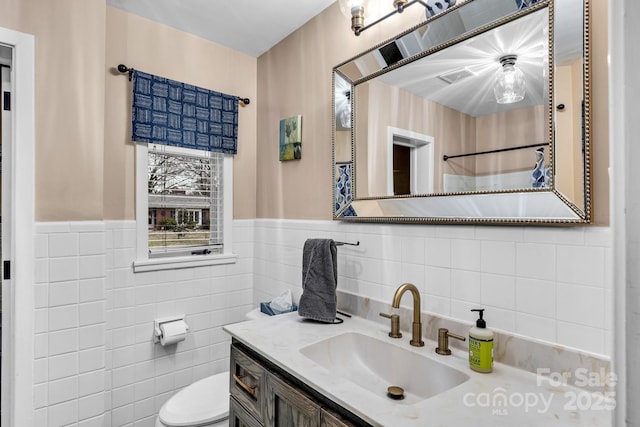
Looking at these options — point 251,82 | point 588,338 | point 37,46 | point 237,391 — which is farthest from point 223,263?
point 588,338

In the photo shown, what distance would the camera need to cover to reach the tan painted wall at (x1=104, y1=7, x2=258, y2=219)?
199 cm

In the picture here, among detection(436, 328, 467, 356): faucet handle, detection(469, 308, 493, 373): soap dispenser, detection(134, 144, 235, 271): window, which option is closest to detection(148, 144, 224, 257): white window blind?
detection(134, 144, 235, 271): window

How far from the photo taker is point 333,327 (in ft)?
5.16

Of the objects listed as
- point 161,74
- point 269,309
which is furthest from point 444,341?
point 161,74

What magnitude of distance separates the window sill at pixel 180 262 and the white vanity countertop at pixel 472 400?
111cm

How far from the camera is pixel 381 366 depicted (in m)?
1.41

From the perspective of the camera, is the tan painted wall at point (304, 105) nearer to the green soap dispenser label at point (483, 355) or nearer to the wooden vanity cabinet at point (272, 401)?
the wooden vanity cabinet at point (272, 401)

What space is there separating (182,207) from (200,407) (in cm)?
118

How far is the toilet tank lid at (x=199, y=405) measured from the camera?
162 cm

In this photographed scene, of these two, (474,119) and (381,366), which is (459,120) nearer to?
(474,119)

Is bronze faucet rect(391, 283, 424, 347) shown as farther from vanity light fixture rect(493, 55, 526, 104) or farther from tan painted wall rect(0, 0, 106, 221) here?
tan painted wall rect(0, 0, 106, 221)

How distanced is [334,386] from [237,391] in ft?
2.02

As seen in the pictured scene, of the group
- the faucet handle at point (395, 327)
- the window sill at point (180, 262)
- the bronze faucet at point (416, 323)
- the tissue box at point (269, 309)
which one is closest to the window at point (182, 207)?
the window sill at point (180, 262)

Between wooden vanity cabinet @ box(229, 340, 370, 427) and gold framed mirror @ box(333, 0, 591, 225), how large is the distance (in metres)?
0.78
